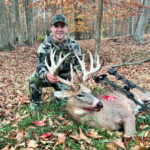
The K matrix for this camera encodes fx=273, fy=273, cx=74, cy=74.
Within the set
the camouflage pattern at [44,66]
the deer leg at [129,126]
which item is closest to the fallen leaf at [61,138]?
the deer leg at [129,126]

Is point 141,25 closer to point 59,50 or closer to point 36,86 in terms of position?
point 59,50

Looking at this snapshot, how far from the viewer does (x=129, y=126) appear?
12.6 feet

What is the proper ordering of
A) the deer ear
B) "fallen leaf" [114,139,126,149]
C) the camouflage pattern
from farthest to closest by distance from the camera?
the camouflage pattern, the deer ear, "fallen leaf" [114,139,126,149]

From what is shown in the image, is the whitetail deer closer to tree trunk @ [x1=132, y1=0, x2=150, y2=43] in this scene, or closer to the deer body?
the deer body

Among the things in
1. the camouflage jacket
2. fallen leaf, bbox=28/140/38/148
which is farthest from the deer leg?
the camouflage jacket

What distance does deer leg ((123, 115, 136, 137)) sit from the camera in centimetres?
375

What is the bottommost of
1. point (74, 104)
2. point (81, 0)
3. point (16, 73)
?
point (16, 73)

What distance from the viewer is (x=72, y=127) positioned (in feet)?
13.2

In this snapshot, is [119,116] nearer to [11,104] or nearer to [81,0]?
[11,104]

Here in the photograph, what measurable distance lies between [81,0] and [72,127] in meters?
5.65

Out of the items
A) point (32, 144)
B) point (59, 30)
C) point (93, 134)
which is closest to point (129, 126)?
point (93, 134)

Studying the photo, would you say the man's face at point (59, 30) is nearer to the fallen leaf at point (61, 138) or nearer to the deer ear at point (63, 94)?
the deer ear at point (63, 94)

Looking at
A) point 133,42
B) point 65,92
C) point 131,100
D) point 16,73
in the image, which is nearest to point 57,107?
point 65,92

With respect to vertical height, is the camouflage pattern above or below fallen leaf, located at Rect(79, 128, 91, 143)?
above
